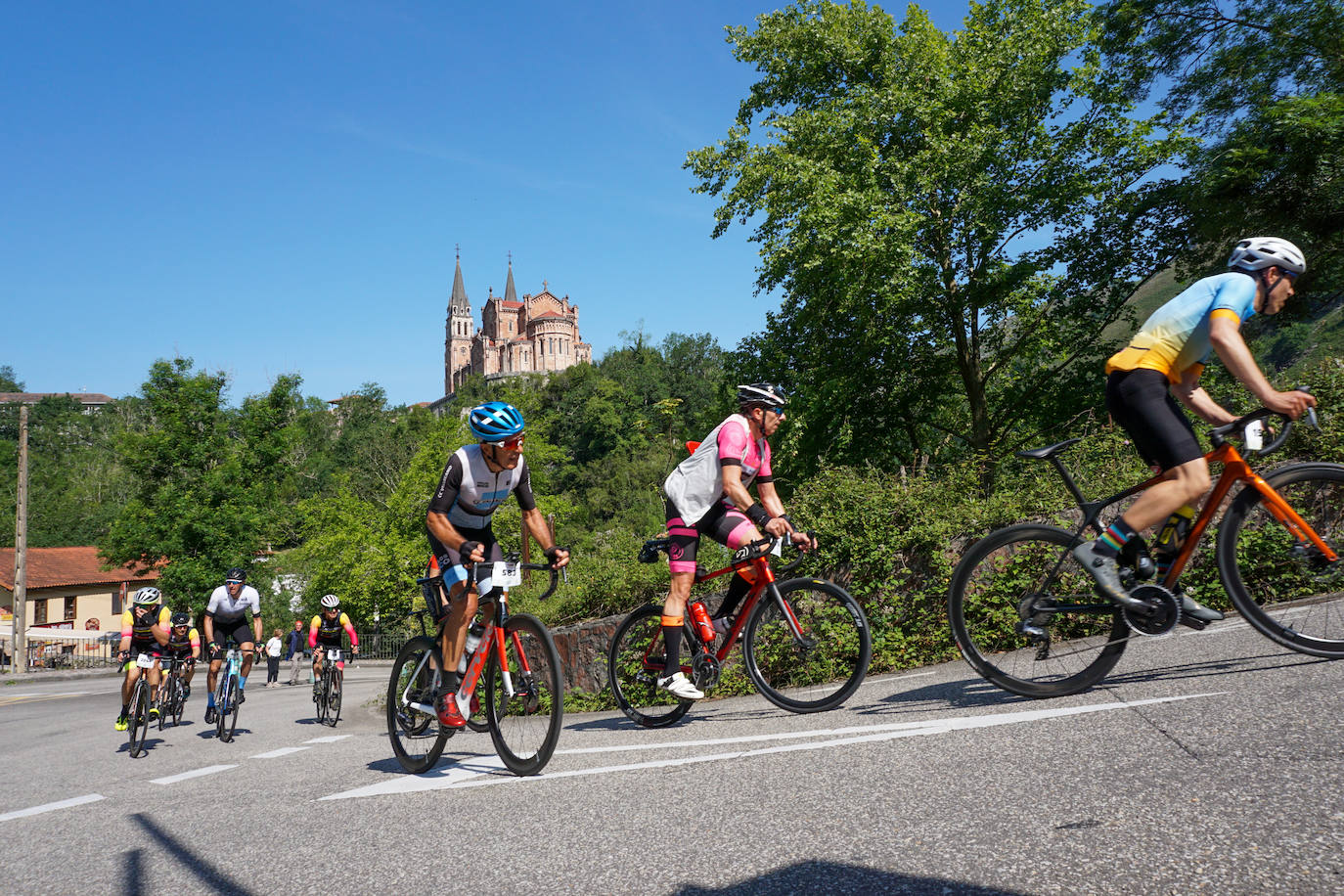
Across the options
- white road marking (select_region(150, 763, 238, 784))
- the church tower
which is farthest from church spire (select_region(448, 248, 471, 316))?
white road marking (select_region(150, 763, 238, 784))

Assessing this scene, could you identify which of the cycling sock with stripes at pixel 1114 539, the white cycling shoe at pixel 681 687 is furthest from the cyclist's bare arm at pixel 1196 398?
the white cycling shoe at pixel 681 687

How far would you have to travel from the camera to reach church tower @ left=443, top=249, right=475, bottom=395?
188 m

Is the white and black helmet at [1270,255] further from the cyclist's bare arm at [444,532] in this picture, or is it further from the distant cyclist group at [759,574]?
the cyclist's bare arm at [444,532]

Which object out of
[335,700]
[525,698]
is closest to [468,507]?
[525,698]

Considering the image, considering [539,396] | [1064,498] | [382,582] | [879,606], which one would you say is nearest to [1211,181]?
[1064,498]

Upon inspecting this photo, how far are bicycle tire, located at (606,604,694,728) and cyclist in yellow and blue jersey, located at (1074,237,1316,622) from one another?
2662 millimetres

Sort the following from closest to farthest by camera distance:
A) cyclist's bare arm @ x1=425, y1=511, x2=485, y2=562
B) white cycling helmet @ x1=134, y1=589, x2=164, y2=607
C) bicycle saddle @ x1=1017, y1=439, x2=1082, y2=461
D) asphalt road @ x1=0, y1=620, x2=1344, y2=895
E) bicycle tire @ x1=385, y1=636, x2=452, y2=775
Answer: asphalt road @ x1=0, y1=620, x2=1344, y2=895, bicycle saddle @ x1=1017, y1=439, x2=1082, y2=461, cyclist's bare arm @ x1=425, y1=511, x2=485, y2=562, bicycle tire @ x1=385, y1=636, x2=452, y2=775, white cycling helmet @ x1=134, y1=589, x2=164, y2=607

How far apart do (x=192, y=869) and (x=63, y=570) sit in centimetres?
6720

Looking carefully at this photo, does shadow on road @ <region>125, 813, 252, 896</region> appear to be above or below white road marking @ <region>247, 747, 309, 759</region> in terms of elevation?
above

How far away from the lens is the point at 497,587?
15.4ft

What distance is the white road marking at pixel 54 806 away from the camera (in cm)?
522

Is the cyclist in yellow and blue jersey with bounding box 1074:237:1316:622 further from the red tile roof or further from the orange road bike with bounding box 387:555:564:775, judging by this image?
the red tile roof

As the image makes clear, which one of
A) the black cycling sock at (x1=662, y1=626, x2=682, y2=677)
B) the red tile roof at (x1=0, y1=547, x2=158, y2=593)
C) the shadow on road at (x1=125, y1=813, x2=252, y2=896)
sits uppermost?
the red tile roof at (x1=0, y1=547, x2=158, y2=593)

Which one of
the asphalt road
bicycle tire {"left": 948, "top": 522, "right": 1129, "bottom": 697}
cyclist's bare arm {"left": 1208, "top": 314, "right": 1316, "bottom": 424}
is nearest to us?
the asphalt road
